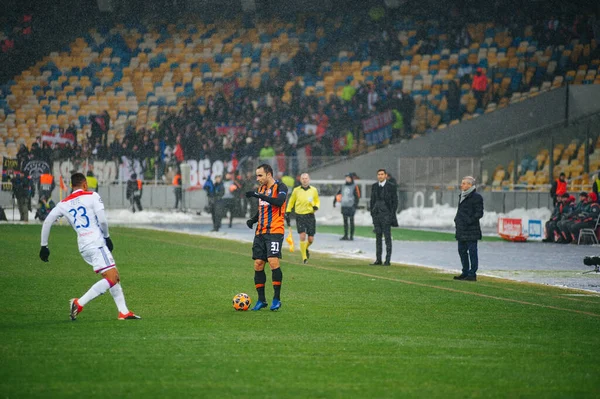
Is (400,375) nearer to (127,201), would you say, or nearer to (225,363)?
(225,363)

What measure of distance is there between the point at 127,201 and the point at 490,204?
16.6 metres

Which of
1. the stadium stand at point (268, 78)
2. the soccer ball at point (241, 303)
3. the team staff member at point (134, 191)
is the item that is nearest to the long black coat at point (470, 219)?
the soccer ball at point (241, 303)

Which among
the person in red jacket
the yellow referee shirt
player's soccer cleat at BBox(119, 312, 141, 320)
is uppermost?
the person in red jacket

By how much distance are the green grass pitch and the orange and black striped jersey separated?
1159mm

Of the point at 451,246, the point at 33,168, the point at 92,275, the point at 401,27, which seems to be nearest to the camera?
the point at 92,275

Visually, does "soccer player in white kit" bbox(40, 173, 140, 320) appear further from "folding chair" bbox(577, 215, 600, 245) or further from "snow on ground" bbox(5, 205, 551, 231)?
"snow on ground" bbox(5, 205, 551, 231)

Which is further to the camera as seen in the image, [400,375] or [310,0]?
[310,0]

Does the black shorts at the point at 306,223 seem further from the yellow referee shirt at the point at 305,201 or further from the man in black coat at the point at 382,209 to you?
the man in black coat at the point at 382,209

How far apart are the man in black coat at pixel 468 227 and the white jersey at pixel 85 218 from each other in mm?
8324

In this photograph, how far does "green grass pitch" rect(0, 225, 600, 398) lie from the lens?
8232 mm

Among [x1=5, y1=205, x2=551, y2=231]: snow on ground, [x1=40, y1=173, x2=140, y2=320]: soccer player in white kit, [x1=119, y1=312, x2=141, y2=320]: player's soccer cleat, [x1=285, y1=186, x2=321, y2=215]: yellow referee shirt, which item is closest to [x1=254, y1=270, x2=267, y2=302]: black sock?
[x1=119, y1=312, x2=141, y2=320]: player's soccer cleat

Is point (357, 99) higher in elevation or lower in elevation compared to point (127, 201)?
higher

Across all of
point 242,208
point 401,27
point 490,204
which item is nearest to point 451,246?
point 490,204

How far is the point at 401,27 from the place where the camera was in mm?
51562
